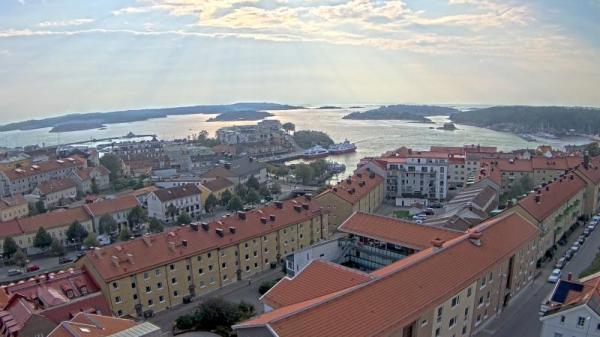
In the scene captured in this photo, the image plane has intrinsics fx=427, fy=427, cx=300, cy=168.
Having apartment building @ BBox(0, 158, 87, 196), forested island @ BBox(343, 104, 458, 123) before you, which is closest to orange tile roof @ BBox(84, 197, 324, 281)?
apartment building @ BBox(0, 158, 87, 196)

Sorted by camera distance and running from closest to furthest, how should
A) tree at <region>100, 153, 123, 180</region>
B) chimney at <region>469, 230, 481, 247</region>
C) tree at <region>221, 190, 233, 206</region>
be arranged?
chimney at <region>469, 230, 481, 247</region>, tree at <region>221, 190, 233, 206</region>, tree at <region>100, 153, 123, 180</region>

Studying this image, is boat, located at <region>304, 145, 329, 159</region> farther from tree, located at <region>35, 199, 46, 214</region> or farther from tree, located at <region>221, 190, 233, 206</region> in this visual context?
tree, located at <region>35, 199, 46, 214</region>

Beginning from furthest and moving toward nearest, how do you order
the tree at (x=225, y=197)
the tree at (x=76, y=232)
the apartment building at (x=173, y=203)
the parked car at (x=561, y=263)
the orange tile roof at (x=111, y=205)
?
1. the tree at (x=225, y=197)
2. the apartment building at (x=173, y=203)
3. the orange tile roof at (x=111, y=205)
4. the tree at (x=76, y=232)
5. the parked car at (x=561, y=263)

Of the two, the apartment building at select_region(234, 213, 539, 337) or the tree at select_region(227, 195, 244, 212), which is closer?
the apartment building at select_region(234, 213, 539, 337)

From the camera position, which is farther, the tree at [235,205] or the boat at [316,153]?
the boat at [316,153]

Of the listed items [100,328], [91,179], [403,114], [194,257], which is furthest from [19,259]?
[403,114]

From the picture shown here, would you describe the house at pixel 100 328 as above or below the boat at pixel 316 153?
above

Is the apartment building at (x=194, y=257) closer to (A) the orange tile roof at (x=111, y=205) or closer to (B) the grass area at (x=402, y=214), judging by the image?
(B) the grass area at (x=402, y=214)

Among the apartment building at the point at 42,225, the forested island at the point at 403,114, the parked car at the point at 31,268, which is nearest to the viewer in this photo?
the parked car at the point at 31,268

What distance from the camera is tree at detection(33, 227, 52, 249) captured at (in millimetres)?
19141

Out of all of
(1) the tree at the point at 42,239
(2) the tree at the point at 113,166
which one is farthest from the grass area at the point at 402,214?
(2) the tree at the point at 113,166

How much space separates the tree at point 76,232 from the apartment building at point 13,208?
6481mm

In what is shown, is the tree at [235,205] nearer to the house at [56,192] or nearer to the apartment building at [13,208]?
the apartment building at [13,208]

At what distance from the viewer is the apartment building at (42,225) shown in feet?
64.6
